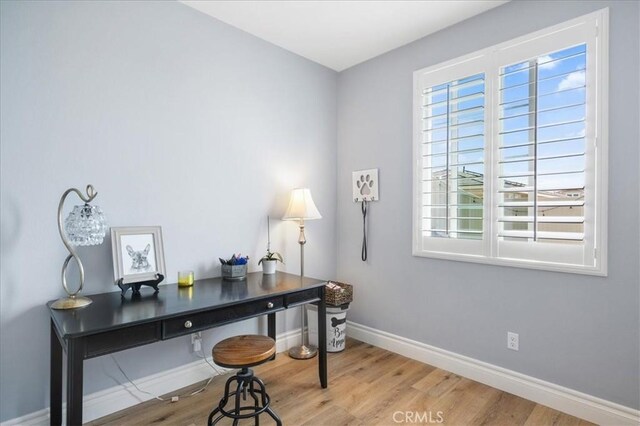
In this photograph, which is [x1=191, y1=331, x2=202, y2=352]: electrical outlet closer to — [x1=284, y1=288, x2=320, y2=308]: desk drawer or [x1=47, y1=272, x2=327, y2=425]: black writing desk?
[x1=47, y1=272, x2=327, y2=425]: black writing desk

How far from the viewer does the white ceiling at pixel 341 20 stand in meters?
2.30

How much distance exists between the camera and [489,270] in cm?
236

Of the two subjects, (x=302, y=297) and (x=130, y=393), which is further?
(x=302, y=297)

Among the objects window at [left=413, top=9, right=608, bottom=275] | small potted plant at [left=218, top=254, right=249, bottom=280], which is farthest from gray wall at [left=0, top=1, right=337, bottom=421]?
window at [left=413, top=9, right=608, bottom=275]

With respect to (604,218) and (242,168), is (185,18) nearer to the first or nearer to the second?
(242,168)

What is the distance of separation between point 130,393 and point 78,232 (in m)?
1.05

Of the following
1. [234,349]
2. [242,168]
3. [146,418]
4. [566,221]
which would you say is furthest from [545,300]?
[146,418]

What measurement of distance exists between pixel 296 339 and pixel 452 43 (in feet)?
8.84

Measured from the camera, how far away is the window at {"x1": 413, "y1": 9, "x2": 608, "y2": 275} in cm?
194

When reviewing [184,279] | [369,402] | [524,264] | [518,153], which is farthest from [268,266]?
[518,153]

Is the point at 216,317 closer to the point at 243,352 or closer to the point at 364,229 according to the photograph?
the point at 243,352

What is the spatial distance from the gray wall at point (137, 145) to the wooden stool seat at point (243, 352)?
25.2 inches

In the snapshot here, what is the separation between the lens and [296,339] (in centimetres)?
299

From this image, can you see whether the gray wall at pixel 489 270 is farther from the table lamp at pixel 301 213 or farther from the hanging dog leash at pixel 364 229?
the table lamp at pixel 301 213
